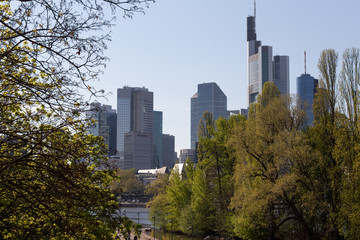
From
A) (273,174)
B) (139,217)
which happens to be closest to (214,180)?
(273,174)

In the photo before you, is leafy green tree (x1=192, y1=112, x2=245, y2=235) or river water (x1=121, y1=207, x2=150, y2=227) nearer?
leafy green tree (x1=192, y1=112, x2=245, y2=235)

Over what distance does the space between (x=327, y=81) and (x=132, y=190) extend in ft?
541

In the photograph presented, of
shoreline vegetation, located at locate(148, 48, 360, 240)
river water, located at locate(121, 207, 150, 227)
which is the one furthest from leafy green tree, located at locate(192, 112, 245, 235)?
river water, located at locate(121, 207, 150, 227)

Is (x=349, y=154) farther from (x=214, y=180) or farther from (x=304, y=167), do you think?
(x=214, y=180)

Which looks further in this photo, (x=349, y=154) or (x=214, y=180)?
(x=214, y=180)

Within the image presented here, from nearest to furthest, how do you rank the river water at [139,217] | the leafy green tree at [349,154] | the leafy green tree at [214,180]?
the leafy green tree at [349,154] → the leafy green tree at [214,180] → the river water at [139,217]

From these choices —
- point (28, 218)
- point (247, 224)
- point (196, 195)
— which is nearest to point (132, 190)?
point (196, 195)

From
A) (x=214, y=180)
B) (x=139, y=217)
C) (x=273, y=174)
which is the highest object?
(x=273, y=174)

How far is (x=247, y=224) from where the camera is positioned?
38.2 metres

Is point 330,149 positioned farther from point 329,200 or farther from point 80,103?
point 80,103

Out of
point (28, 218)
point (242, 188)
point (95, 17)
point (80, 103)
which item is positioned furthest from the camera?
point (242, 188)

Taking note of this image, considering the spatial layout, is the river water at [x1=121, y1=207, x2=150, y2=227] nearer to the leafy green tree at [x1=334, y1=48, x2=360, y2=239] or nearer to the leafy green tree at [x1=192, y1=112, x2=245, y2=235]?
the leafy green tree at [x1=192, y1=112, x2=245, y2=235]

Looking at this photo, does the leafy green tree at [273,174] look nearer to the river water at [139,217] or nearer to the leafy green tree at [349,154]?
the leafy green tree at [349,154]

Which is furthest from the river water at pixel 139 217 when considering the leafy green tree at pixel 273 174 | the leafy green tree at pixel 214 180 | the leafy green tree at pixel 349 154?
the leafy green tree at pixel 349 154
